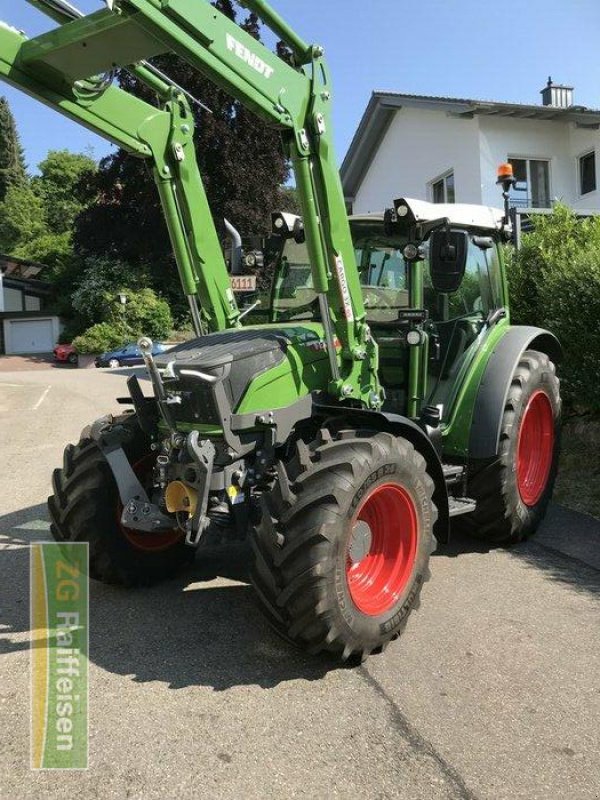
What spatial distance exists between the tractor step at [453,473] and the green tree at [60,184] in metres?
57.1

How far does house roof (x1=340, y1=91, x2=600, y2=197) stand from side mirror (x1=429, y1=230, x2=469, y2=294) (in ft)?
49.8

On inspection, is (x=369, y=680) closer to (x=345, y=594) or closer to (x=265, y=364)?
(x=345, y=594)

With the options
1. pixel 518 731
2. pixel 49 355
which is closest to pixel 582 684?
pixel 518 731

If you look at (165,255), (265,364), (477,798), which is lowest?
(477,798)

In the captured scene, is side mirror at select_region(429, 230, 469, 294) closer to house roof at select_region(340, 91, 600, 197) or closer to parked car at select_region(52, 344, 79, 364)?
house roof at select_region(340, 91, 600, 197)

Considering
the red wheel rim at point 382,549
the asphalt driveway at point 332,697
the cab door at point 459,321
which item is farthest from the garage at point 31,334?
the red wheel rim at point 382,549

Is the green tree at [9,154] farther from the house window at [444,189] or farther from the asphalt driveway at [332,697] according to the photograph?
the asphalt driveway at [332,697]

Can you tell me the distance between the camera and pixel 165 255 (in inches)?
1286

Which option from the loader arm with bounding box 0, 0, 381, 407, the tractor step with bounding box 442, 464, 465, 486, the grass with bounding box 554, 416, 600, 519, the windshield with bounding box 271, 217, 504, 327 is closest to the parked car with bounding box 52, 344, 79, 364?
the grass with bounding box 554, 416, 600, 519

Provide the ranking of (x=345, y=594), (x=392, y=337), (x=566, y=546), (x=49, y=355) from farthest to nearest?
(x=49, y=355) → (x=566, y=546) → (x=392, y=337) → (x=345, y=594)

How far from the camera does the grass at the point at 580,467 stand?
612cm

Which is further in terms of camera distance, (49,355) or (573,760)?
(49,355)

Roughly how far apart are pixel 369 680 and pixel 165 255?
31151mm

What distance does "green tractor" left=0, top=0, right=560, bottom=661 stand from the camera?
3.20 meters
